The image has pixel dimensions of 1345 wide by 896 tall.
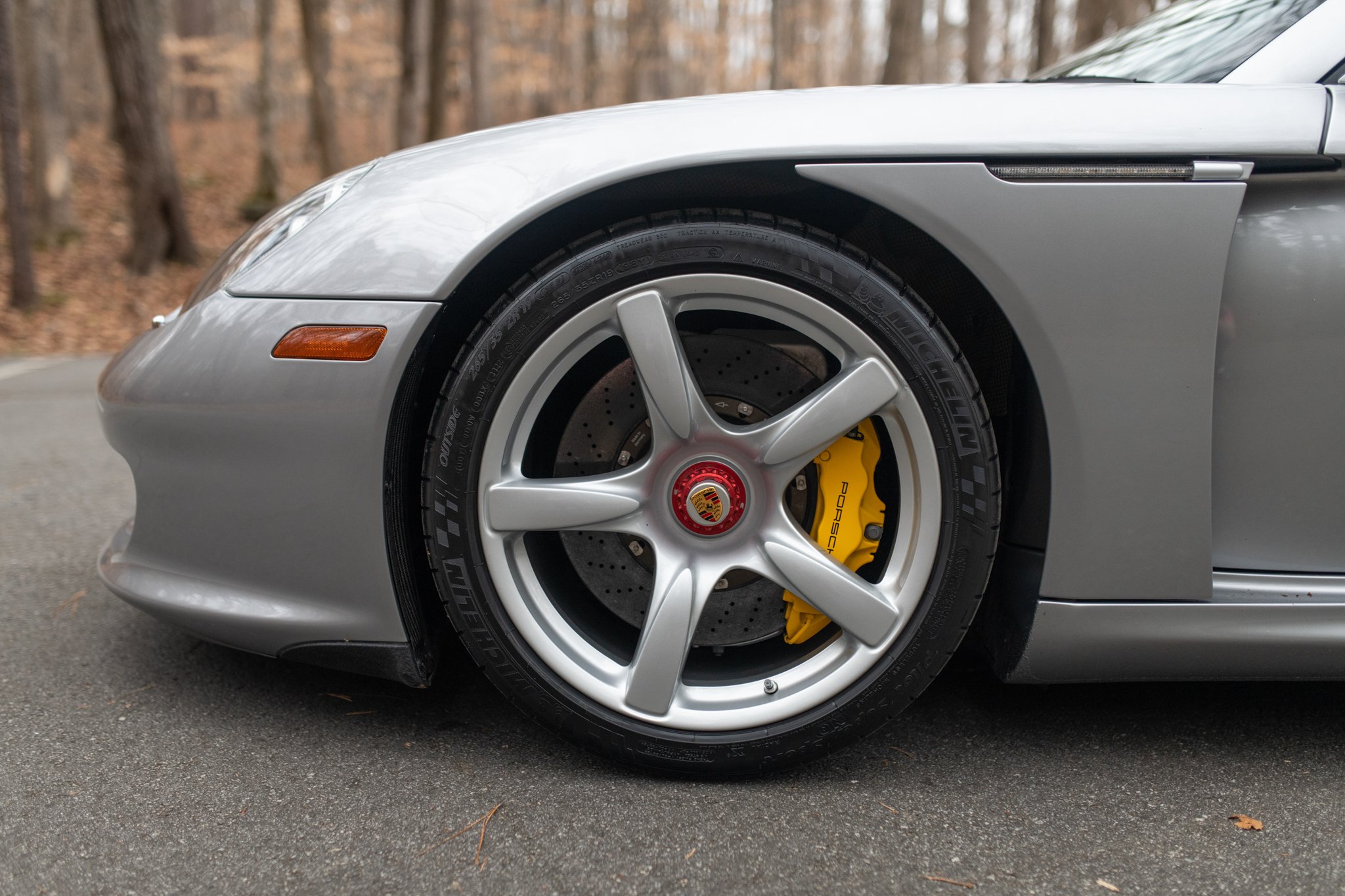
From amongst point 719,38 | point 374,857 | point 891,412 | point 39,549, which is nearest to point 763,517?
point 891,412

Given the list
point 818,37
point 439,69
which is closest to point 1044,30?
point 439,69

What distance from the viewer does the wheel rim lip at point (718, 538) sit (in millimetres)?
1473

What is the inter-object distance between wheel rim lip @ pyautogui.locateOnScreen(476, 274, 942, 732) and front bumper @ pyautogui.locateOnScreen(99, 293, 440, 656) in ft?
0.61

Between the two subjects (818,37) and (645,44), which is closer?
(645,44)

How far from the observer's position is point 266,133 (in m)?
13.8

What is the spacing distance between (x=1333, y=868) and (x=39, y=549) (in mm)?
3015

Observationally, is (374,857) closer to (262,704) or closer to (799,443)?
(262,704)

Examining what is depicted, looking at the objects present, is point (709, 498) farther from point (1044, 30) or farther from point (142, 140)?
point (142, 140)

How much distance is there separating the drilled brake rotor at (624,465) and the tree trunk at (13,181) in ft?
27.3

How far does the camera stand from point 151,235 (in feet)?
A: 31.5

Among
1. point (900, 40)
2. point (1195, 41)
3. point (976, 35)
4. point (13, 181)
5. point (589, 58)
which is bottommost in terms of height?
point (13, 181)

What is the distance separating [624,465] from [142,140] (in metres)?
9.57

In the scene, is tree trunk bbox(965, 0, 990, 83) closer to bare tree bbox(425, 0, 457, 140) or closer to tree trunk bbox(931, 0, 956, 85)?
bare tree bbox(425, 0, 457, 140)

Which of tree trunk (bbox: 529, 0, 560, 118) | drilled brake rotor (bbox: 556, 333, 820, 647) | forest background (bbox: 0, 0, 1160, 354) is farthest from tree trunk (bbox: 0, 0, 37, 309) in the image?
tree trunk (bbox: 529, 0, 560, 118)
